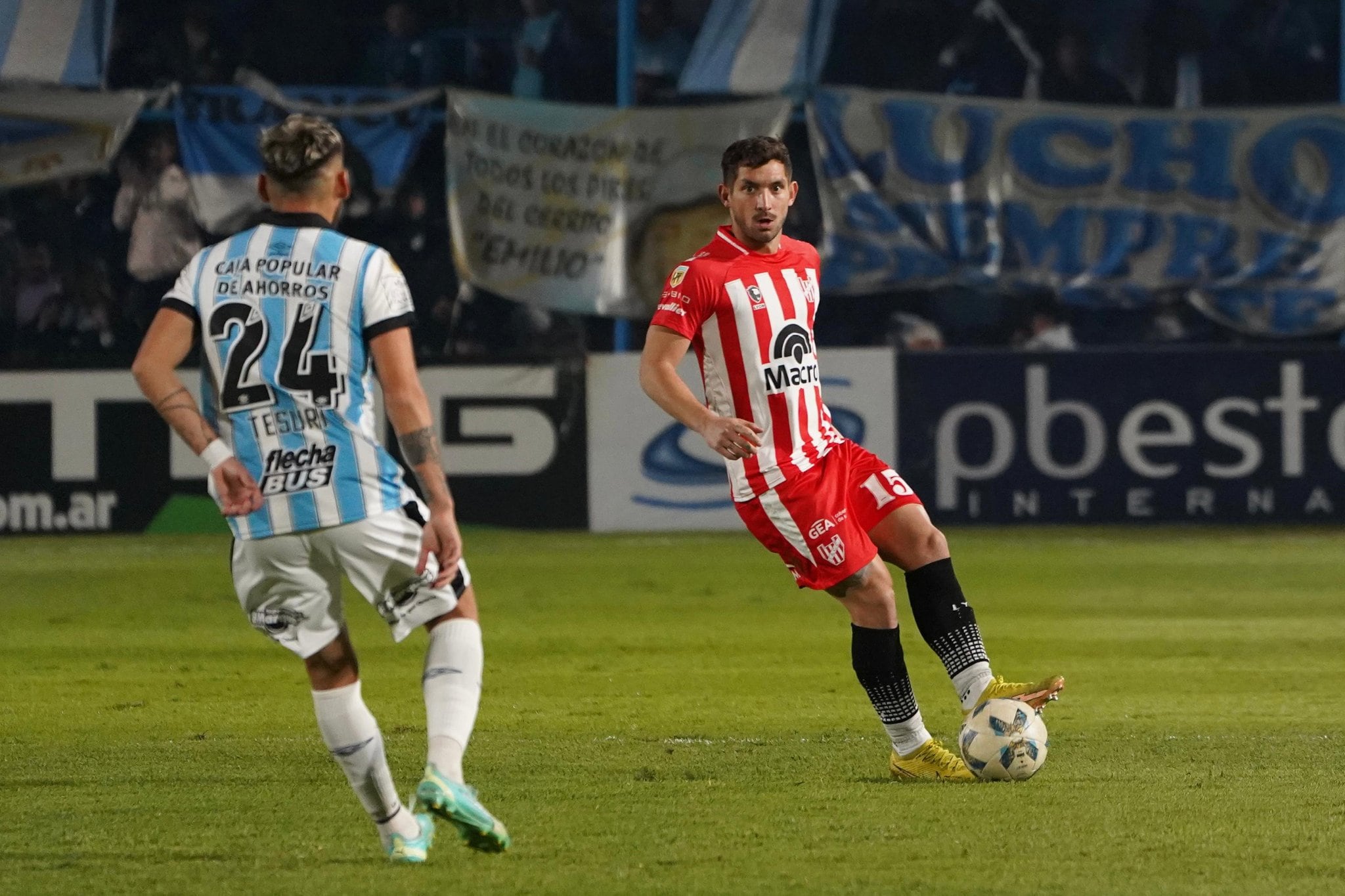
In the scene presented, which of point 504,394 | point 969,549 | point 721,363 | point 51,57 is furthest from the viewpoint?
point 51,57

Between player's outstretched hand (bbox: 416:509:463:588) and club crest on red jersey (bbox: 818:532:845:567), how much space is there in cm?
160

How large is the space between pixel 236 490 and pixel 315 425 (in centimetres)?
21

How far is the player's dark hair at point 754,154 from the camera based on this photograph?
5.71 meters

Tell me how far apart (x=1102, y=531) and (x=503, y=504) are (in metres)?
4.22

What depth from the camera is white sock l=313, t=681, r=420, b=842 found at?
4426 mm

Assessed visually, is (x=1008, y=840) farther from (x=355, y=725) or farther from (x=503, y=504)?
(x=503, y=504)

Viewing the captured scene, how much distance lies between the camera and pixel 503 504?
14820 mm

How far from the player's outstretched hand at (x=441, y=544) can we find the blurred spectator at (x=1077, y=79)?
47.9 feet

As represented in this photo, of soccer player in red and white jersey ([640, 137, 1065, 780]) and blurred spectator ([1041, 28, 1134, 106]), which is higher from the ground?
blurred spectator ([1041, 28, 1134, 106])

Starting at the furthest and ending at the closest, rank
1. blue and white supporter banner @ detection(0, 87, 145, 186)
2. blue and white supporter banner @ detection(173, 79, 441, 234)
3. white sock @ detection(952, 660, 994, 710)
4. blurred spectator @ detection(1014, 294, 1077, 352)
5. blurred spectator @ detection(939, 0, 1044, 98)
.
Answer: blurred spectator @ detection(939, 0, 1044, 98), blurred spectator @ detection(1014, 294, 1077, 352), blue and white supporter banner @ detection(173, 79, 441, 234), blue and white supporter banner @ detection(0, 87, 145, 186), white sock @ detection(952, 660, 994, 710)

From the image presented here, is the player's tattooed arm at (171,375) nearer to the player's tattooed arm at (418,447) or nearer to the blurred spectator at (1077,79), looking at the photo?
the player's tattooed arm at (418,447)

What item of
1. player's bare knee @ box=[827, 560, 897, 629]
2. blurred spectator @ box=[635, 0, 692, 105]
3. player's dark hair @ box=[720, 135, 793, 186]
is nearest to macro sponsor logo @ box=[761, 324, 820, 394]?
player's dark hair @ box=[720, 135, 793, 186]

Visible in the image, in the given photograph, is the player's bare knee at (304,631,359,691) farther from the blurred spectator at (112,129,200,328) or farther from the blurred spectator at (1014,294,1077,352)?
the blurred spectator at (1014,294,1077,352)

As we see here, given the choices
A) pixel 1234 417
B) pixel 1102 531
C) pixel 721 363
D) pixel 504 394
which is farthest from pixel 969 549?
pixel 721 363
